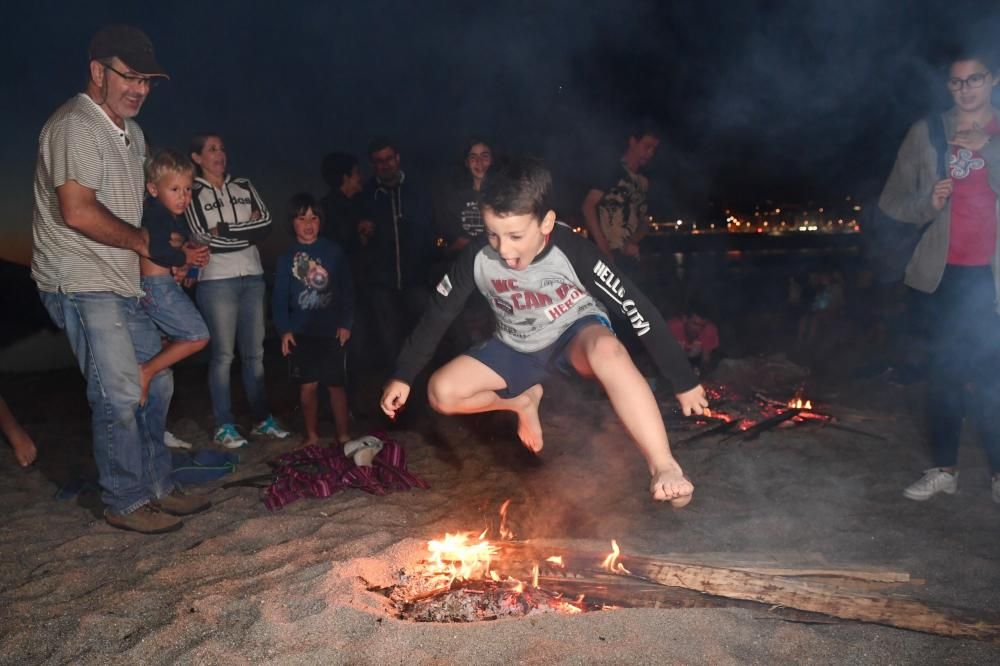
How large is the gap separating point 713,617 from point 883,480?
226cm

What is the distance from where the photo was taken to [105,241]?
346cm

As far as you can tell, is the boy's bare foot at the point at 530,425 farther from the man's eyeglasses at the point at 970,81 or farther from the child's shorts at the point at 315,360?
the man's eyeglasses at the point at 970,81

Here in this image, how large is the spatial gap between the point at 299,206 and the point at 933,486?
455 cm

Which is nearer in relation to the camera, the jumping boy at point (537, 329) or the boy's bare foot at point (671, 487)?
the boy's bare foot at point (671, 487)

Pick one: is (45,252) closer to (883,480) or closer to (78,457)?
(78,457)

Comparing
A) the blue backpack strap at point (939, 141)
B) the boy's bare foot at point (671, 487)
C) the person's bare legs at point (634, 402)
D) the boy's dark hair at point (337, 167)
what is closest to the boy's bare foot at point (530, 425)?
the person's bare legs at point (634, 402)

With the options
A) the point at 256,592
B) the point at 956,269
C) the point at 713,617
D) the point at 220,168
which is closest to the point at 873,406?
the point at 956,269

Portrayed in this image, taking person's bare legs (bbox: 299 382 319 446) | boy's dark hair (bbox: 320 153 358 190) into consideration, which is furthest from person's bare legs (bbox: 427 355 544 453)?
boy's dark hair (bbox: 320 153 358 190)

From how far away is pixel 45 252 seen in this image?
11.6ft

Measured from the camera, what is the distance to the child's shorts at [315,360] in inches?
206

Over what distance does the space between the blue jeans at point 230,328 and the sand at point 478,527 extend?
49 centimetres

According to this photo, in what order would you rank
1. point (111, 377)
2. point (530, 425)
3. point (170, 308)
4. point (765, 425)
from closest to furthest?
point (111, 377)
point (170, 308)
point (530, 425)
point (765, 425)

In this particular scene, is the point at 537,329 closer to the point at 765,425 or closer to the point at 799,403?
the point at 765,425

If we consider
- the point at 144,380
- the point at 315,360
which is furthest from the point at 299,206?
the point at 144,380
